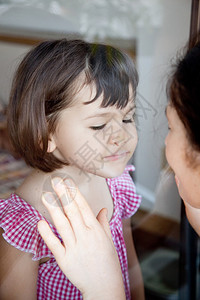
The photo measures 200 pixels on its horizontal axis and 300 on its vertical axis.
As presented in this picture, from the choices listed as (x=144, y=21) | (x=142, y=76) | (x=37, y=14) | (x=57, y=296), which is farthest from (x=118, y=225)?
(x=144, y=21)

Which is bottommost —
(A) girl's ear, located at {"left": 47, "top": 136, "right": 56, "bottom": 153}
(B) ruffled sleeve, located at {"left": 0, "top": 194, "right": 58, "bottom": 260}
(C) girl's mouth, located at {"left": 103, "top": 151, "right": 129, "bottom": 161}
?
(B) ruffled sleeve, located at {"left": 0, "top": 194, "right": 58, "bottom": 260}

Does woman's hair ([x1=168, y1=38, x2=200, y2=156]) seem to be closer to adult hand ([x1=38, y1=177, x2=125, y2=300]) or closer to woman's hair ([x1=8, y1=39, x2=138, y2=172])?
woman's hair ([x1=8, y1=39, x2=138, y2=172])

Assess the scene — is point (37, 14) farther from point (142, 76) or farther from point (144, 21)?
point (144, 21)

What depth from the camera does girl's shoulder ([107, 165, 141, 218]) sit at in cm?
96

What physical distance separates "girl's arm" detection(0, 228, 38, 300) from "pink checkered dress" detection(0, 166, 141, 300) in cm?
2

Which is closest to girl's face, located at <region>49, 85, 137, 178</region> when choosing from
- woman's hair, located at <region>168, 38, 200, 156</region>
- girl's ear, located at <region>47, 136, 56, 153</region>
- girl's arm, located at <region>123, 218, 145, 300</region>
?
girl's ear, located at <region>47, 136, 56, 153</region>

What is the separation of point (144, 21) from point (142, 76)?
1.12 metres

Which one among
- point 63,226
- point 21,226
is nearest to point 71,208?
point 63,226

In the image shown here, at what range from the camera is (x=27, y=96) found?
73cm

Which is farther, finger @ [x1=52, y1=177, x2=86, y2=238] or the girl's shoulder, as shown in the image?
the girl's shoulder

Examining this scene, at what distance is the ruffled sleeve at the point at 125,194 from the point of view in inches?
38.3

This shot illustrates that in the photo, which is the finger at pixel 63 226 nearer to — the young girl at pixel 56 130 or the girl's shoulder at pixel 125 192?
the young girl at pixel 56 130

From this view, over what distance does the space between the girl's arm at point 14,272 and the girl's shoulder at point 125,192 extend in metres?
0.27

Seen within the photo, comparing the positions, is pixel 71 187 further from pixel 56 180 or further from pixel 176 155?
pixel 176 155
